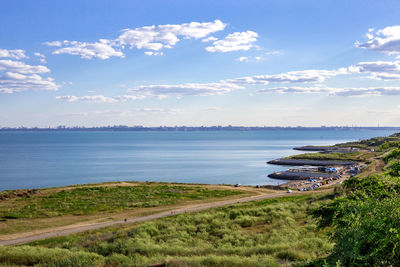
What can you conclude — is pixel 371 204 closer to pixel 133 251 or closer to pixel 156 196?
pixel 133 251

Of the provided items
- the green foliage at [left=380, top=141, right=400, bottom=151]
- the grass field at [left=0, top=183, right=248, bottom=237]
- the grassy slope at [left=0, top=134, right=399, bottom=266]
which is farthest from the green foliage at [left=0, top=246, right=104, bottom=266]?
the grass field at [left=0, top=183, right=248, bottom=237]

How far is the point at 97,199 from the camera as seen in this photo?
51625 mm

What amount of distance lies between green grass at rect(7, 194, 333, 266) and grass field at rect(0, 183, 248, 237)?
12.1 metres

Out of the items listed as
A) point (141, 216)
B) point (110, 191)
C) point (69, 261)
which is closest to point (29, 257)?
point (69, 261)

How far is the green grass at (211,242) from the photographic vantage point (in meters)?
14.8

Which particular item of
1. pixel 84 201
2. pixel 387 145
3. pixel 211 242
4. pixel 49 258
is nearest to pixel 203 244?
pixel 211 242

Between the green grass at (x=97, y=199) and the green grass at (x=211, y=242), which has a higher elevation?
the green grass at (x=211, y=242)

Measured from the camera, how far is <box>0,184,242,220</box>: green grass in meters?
43.1

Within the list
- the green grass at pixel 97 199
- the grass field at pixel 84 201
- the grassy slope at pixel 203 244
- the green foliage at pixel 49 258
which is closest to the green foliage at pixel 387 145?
the grassy slope at pixel 203 244

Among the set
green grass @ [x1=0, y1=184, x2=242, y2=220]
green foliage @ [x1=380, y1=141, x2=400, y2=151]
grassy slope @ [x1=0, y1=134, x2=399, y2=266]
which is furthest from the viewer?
green grass @ [x1=0, y1=184, x2=242, y2=220]

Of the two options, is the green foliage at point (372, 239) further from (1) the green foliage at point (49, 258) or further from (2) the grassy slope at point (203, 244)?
(1) the green foliage at point (49, 258)

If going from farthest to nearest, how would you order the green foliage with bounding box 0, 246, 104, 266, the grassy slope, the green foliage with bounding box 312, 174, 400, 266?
1. the grassy slope
2. the green foliage with bounding box 0, 246, 104, 266
3. the green foliage with bounding box 312, 174, 400, 266

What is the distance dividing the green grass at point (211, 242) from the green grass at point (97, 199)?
633 inches

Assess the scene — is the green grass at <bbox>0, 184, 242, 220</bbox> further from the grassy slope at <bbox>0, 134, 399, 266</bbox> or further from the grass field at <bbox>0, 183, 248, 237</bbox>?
the grassy slope at <bbox>0, 134, 399, 266</bbox>
